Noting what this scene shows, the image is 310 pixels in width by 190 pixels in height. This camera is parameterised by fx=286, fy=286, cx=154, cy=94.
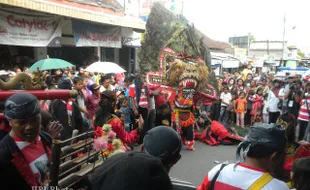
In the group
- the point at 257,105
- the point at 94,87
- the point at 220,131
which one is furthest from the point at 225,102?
the point at 94,87

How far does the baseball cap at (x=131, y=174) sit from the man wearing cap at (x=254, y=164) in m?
0.76

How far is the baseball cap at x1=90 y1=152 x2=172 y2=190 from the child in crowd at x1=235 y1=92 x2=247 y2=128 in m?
8.23

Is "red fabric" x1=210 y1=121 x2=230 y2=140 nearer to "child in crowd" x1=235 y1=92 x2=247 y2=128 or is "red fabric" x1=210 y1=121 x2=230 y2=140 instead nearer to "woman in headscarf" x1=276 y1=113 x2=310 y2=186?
"child in crowd" x1=235 y1=92 x2=247 y2=128

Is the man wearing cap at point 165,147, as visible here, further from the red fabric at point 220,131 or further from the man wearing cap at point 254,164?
the red fabric at point 220,131

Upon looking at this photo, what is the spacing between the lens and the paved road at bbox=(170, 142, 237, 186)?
16.1 ft

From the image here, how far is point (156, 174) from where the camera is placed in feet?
3.55

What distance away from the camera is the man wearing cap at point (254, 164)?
169 centimetres

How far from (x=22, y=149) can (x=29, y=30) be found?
7306 mm

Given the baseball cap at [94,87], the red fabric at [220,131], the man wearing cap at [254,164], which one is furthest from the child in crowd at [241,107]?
the man wearing cap at [254,164]

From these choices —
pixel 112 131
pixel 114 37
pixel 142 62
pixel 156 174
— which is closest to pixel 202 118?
pixel 142 62

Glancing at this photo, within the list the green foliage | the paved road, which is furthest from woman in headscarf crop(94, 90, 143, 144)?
the green foliage

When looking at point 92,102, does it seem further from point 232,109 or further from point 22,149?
point 232,109

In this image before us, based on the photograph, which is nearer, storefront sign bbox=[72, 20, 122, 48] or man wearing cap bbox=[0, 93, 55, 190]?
man wearing cap bbox=[0, 93, 55, 190]

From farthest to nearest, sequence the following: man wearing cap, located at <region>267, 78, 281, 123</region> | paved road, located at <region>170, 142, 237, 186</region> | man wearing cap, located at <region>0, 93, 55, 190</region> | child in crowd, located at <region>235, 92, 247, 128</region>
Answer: child in crowd, located at <region>235, 92, 247, 128</region> → man wearing cap, located at <region>267, 78, 281, 123</region> → paved road, located at <region>170, 142, 237, 186</region> → man wearing cap, located at <region>0, 93, 55, 190</region>
